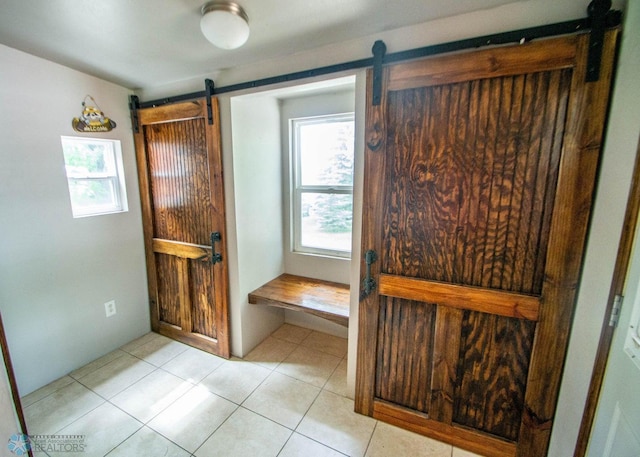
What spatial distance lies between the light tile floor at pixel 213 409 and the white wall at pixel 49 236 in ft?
0.94

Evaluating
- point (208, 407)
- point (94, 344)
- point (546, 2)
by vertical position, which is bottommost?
point (208, 407)

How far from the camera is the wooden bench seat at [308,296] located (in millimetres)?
1938

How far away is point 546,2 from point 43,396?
11.7ft

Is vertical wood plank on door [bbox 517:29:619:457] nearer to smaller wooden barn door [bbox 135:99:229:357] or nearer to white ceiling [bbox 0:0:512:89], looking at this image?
white ceiling [bbox 0:0:512:89]

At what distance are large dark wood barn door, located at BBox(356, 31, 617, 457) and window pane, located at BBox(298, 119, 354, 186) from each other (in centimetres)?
91

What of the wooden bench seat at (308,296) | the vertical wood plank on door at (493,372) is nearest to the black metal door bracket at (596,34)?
the vertical wood plank on door at (493,372)

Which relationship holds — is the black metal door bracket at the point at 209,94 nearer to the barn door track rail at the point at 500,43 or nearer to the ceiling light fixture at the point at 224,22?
the barn door track rail at the point at 500,43

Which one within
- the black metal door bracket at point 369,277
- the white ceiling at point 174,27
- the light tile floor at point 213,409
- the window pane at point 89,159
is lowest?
the light tile floor at point 213,409

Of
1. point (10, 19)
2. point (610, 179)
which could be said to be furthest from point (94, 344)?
point (610, 179)

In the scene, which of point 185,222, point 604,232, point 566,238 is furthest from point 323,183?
point 604,232

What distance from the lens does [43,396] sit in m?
1.78

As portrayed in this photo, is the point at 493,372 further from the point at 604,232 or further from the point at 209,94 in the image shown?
the point at 209,94

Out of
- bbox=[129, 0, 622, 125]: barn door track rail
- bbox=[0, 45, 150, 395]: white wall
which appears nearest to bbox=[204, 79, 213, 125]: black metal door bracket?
bbox=[129, 0, 622, 125]: barn door track rail

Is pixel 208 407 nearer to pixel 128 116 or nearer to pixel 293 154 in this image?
pixel 293 154
